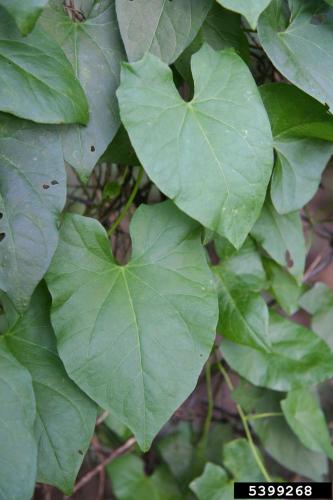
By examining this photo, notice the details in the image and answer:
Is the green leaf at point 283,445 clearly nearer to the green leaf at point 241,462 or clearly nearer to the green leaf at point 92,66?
the green leaf at point 241,462

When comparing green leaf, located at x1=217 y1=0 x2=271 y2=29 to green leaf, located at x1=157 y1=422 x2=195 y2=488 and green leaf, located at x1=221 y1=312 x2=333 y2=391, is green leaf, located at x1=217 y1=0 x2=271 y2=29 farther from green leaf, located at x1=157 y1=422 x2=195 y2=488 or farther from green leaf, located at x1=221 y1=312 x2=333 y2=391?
green leaf, located at x1=157 y1=422 x2=195 y2=488

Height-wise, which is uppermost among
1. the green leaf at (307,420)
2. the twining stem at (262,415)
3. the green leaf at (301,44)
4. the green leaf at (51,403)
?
the green leaf at (301,44)

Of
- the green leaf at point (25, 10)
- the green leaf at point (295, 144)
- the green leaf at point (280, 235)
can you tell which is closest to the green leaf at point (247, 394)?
the green leaf at point (280, 235)

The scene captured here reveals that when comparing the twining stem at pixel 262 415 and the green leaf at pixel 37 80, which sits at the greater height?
the green leaf at pixel 37 80

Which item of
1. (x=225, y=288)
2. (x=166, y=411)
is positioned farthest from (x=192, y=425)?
(x=166, y=411)

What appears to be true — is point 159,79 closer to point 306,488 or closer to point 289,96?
point 289,96

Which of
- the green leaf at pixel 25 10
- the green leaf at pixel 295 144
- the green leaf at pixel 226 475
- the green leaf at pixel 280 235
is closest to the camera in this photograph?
the green leaf at pixel 25 10
